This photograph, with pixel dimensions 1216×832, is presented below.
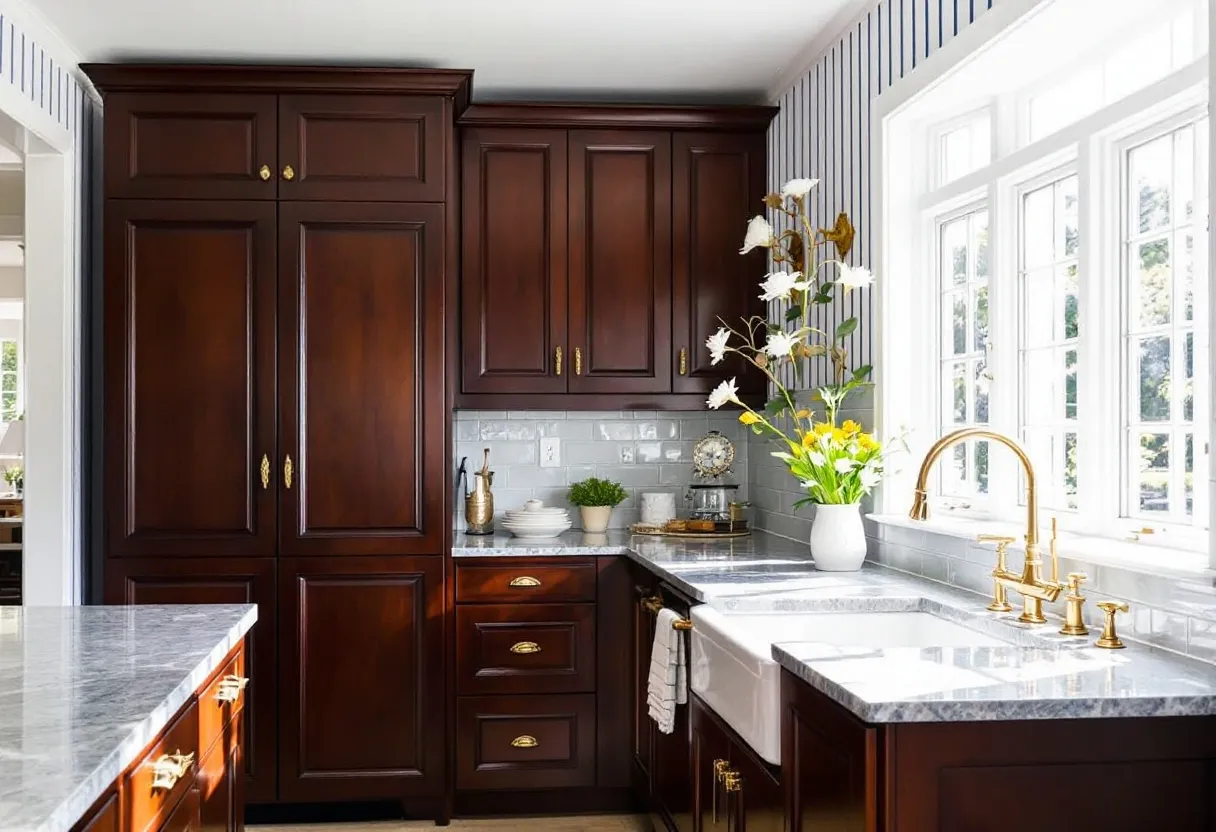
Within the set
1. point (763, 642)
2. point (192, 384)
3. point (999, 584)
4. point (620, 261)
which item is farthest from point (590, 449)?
point (999, 584)

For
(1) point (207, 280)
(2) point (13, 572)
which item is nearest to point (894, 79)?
(1) point (207, 280)

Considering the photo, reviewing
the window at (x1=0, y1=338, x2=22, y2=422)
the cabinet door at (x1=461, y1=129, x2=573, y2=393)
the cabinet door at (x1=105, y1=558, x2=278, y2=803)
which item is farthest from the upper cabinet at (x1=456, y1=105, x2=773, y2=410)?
the window at (x1=0, y1=338, x2=22, y2=422)

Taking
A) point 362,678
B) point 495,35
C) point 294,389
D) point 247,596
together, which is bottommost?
point 362,678

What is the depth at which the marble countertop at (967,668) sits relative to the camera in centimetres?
160

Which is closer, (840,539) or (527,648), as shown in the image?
(840,539)

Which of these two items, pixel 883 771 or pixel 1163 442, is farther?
pixel 1163 442

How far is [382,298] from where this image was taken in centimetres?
376

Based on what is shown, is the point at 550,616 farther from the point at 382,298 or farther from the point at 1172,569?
the point at 1172,569

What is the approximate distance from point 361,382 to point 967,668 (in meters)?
2.42

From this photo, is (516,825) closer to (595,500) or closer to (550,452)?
(595,500)

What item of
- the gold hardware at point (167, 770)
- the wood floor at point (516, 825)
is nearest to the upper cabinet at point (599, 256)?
the wood floor at point (516, 825)

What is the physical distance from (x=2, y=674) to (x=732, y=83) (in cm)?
312

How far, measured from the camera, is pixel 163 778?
161 cm

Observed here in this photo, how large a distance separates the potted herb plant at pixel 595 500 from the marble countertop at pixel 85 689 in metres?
1.90
